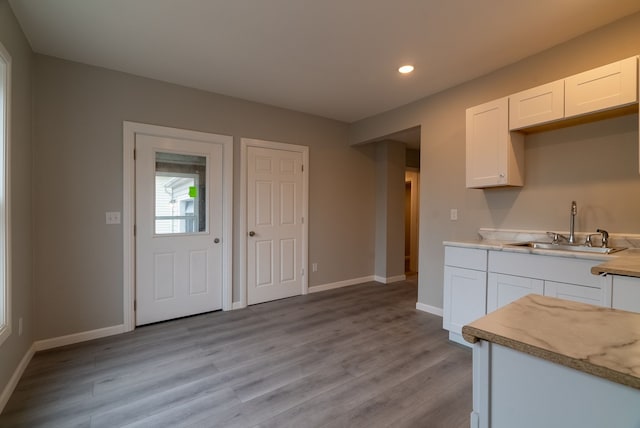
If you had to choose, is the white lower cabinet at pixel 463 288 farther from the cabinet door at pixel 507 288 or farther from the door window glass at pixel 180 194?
the door window glass at pixel 180 194

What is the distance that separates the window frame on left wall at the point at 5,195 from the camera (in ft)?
6.30

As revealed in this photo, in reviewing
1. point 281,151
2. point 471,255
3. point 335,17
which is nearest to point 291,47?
point 335,17

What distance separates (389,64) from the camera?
285 centimetres

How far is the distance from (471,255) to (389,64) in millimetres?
1939

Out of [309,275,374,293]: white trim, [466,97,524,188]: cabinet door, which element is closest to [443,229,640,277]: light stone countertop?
[466,97,524,188]: cabinet door

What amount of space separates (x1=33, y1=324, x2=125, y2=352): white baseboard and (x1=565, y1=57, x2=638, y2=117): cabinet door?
445cm

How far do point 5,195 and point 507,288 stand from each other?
3.67 metres

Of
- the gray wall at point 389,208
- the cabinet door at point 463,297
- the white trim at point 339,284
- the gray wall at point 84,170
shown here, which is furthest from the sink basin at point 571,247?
the gray wall at point 84,170

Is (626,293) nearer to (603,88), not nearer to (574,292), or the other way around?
(574,292)

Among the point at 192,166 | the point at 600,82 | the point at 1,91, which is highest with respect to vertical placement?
the point at 600,82

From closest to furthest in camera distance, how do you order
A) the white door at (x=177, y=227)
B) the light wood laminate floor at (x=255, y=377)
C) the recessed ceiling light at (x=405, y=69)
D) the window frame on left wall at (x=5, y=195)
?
the light wood laminate floor at (x=255, y=377)
the window frame on left wall at (x=5, y=195)
the recessed ceiling light at (x=405, y=69)
the white door at (x=177, y=227)

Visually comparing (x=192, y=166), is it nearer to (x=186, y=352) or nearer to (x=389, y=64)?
(x=186, y=352)

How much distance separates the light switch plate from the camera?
2946mm

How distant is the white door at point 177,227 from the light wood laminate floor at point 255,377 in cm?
29
